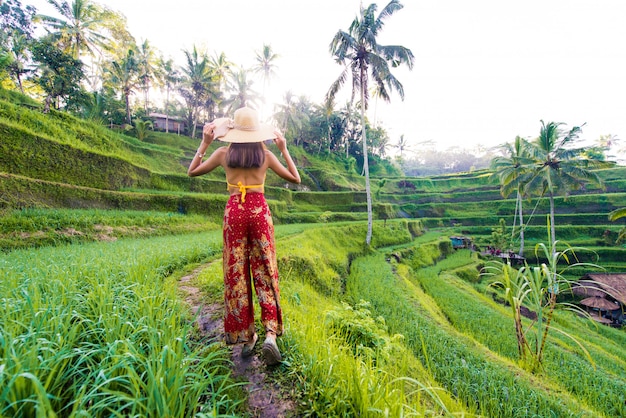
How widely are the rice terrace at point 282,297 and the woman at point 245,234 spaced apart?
257 mm

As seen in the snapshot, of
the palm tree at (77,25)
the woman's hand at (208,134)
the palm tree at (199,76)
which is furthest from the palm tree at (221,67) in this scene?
the woman's hand at (208,134)

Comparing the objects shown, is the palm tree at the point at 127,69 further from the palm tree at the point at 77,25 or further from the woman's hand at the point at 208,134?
the woman's hand at the point at 208,134

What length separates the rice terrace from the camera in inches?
58.2

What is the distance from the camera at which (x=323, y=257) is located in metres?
8.91

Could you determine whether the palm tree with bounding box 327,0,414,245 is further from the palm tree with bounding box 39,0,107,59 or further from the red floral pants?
the palm tree with bounding box 39,0,107,59

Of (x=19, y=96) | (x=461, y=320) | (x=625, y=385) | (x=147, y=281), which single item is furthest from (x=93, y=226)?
(x=19, y=96)

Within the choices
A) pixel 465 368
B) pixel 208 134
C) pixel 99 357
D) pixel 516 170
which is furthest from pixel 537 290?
pixel 516 170

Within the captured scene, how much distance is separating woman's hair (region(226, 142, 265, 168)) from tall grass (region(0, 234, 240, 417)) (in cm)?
121

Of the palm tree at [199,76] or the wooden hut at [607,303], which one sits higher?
the palm tree at [199,76]

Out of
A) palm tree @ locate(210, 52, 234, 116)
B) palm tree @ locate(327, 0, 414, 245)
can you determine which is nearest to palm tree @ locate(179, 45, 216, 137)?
palm tree @ locate(210, 52, 234, 116)

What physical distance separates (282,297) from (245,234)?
2.18m

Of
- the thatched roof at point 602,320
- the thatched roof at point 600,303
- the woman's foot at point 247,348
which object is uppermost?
Answer: the woman's foot at point 247,348

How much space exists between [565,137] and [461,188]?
18.9 metres

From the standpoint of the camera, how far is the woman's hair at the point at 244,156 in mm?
2109
